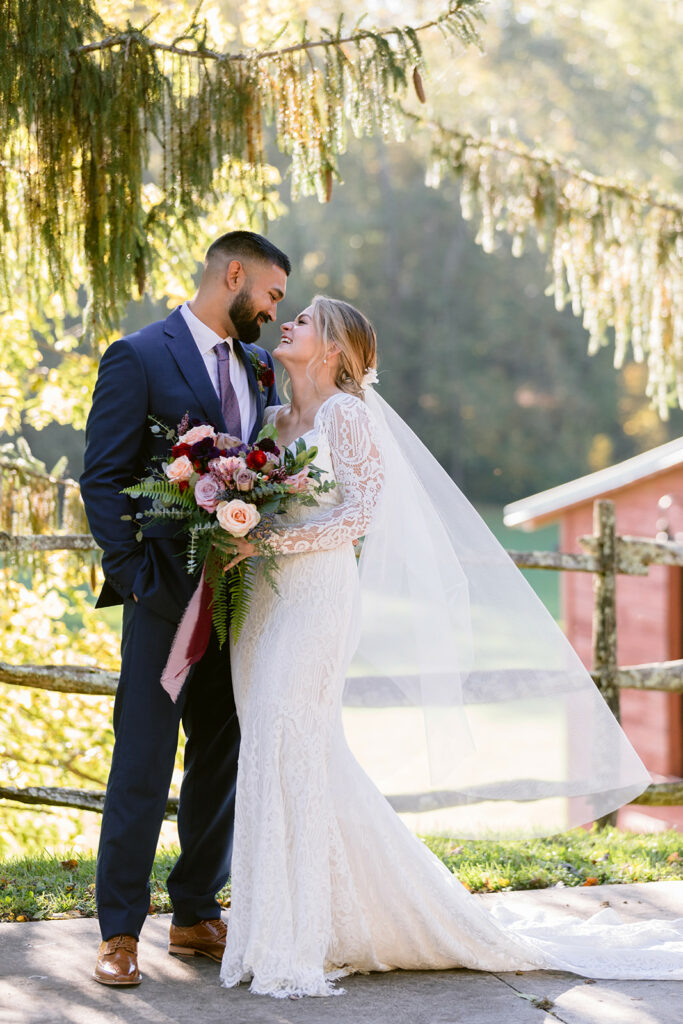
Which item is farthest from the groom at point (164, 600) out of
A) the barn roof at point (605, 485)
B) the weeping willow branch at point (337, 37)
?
the barn roof at point (605, 485)

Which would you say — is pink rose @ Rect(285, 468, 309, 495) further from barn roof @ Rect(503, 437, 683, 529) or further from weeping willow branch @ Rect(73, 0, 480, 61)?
barn roof @ Rect(503, 437, 683, 529)

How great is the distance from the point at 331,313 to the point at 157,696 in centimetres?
136

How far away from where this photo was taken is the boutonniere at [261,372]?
13.4 ft

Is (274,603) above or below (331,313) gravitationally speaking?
below

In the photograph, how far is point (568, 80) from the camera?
3706 centimetres

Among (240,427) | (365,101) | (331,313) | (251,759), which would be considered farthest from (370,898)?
(365,101)

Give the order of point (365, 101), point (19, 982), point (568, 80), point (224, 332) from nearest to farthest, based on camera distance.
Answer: point (19, 982) < point (224, 332) < point (365, 101) < point (568, 80)

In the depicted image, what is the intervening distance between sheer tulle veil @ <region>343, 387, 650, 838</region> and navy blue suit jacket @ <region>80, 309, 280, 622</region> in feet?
2.11

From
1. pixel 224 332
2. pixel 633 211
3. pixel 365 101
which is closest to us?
pixel 224 332

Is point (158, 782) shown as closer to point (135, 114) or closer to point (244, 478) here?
point (244, 478)

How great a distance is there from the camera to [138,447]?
3.71 m

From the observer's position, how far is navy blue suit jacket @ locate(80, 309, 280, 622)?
11.9 feet

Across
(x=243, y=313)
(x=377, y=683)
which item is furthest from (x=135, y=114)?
(x=377, y=683)

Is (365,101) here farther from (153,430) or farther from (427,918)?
(427,918)
